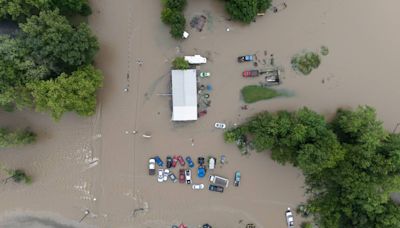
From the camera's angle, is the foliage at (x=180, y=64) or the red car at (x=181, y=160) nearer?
the foliage at (x=180, y=64)

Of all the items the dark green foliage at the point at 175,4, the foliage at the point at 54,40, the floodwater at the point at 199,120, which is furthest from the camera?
the floodwater at the point at 199,120

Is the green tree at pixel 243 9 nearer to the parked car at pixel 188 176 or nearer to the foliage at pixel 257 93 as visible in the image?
A: the foliage at pixel 257 93

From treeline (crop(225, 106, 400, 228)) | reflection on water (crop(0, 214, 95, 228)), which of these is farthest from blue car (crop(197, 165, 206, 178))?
reflection on water (crop(0, 214, 95, 228))

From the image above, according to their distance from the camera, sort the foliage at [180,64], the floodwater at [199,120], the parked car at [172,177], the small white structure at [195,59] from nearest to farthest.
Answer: the foliage at [180,64], the small white structure at [195,59], the floodwater at [199,120], the parked car at [172,177]

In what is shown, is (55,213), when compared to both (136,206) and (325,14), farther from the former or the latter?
(325,14)

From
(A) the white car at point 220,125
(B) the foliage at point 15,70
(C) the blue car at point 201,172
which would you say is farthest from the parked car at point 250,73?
(B) the foliage at point 15,70

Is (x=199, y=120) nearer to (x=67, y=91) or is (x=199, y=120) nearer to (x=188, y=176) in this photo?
(x=188, y=176)
